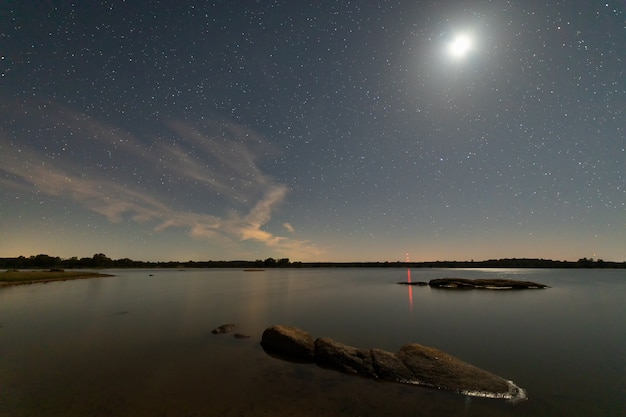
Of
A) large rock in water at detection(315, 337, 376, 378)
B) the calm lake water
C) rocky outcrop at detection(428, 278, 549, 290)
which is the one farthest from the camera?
rocky outcrop at detection(428, 278, 549, 290)

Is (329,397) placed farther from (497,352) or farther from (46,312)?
(46,312)

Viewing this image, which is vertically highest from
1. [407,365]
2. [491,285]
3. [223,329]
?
[407,365]

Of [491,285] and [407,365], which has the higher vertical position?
[407,365]

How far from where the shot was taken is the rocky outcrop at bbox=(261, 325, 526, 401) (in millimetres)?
11516

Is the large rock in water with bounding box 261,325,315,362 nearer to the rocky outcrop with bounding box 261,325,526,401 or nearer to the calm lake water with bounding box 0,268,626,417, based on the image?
the rocky outcrop with bounding box 261,325,526,401

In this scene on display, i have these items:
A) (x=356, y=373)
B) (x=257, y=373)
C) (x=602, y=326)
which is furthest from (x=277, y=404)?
(x=602, y=326)

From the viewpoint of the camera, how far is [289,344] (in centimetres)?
1647

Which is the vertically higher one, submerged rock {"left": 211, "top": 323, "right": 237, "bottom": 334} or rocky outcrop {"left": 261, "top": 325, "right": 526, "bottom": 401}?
rocky outcrop {"left": 261, "top": 325, "right": 526, "bottom": 401}

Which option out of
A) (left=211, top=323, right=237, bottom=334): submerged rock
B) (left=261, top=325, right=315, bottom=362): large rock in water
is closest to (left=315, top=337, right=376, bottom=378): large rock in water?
(left=261, top=325, right=315, bottom=362): large rock in water

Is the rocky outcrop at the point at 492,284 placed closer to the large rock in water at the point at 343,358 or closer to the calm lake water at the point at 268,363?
the calm lake water at the point at 268,363

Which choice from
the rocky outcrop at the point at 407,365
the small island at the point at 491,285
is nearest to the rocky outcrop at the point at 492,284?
the small island at the point at 491,285

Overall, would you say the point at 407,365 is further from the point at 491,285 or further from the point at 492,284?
the point at 492,284

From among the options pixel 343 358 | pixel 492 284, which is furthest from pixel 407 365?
pixel 492 284

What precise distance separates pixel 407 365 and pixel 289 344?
22.4ft
